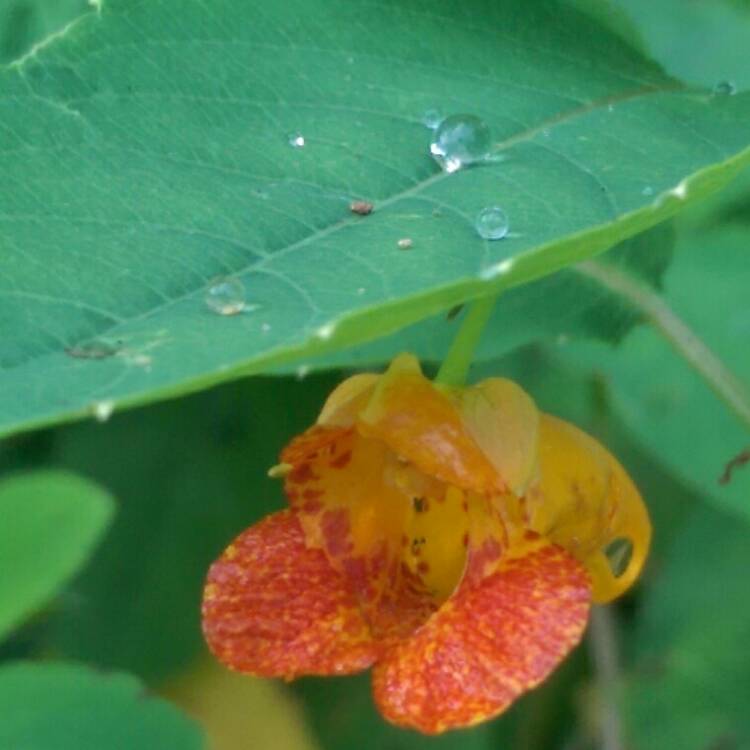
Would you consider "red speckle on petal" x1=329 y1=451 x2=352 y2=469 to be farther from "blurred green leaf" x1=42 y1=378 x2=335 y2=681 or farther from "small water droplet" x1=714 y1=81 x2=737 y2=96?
"blurred green leaf" x1=42 y1=378 x2=335 y2=681

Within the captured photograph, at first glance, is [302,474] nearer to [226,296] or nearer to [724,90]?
[226,296]

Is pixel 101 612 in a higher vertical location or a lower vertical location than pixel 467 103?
lower

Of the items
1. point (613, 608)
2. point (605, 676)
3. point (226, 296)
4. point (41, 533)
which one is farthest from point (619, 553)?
point (613, 608)

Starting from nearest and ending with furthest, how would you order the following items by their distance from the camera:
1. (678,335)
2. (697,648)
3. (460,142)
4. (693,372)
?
(460,142) → (678,335) → (693,372) → (697,648)

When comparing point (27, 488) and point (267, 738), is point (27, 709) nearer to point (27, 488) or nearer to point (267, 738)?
point (27, 488)

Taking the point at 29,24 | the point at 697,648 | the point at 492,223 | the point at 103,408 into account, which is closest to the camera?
the point at 103,408

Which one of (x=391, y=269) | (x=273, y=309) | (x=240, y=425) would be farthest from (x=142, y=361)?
(x=240, y=425)
